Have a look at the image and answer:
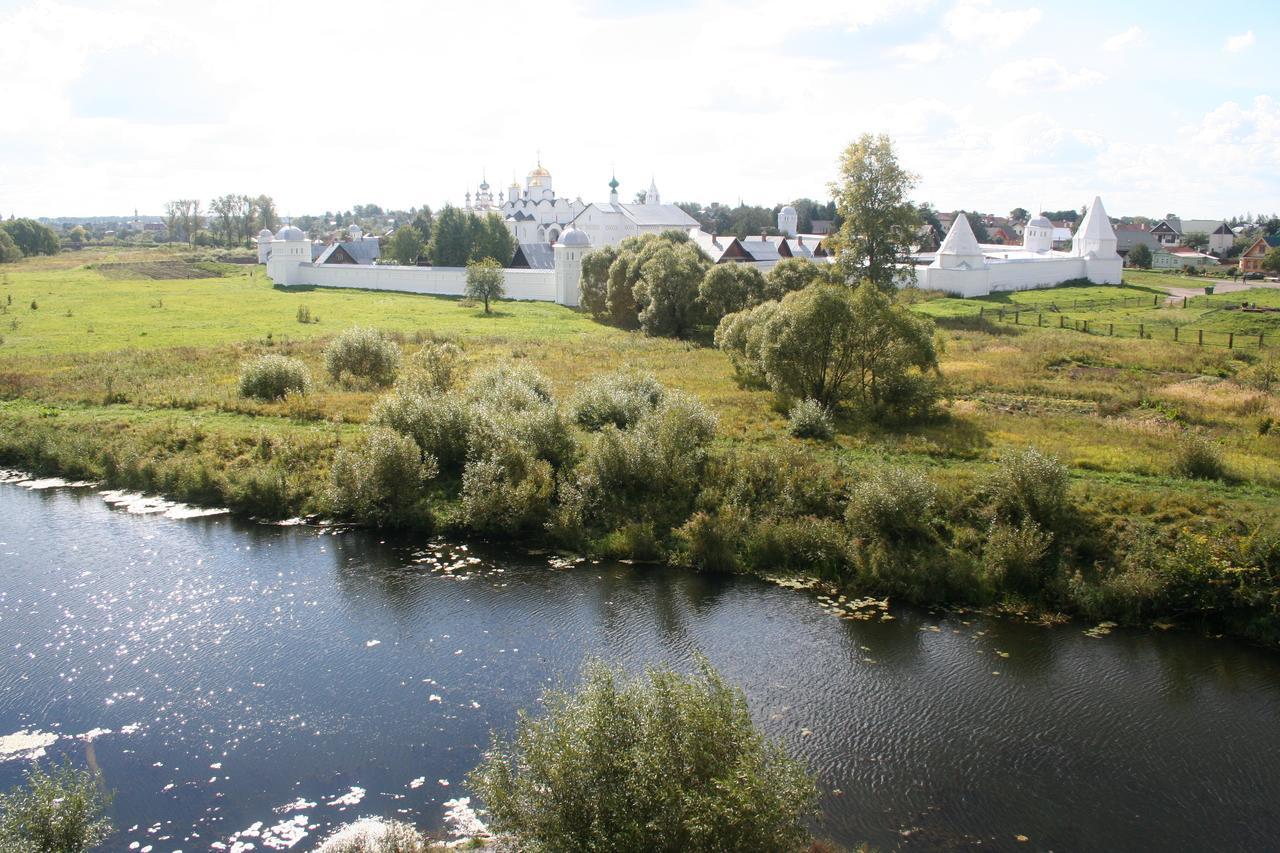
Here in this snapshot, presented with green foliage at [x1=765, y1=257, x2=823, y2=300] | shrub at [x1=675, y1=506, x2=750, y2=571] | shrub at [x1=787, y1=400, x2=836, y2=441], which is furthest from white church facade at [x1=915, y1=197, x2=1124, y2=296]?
shrub at [x1=675, y1=506, x2=750, y2=571]

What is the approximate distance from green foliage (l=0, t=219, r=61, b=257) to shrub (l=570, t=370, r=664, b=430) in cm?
7080

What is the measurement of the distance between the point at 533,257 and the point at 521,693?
40729 mm

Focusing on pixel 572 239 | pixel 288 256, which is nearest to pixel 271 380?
pixel 572 239

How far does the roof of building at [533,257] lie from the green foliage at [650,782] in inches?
1682

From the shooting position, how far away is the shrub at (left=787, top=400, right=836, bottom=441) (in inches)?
699

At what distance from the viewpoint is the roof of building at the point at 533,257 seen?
4852 centimetres

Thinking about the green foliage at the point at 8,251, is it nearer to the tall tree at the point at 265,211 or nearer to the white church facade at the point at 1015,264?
the tall tree at the point at 265,211

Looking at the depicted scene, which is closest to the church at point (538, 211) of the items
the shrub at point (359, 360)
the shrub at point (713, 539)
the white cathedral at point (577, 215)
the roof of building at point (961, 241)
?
the white cathedral at point (577, 215)

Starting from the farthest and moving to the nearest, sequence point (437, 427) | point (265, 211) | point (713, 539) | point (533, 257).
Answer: point (265, 211) < point (533, 257) < point (437, 427) < point (713, 539)

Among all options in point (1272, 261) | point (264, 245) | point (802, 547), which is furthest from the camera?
point (264, 245)

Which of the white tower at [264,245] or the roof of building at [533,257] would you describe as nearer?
the roof of building at [533,257]

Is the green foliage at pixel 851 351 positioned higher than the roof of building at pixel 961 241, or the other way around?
the roof of building at pixel 961 241

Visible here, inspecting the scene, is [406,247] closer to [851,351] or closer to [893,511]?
[851,351]

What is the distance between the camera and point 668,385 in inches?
903
